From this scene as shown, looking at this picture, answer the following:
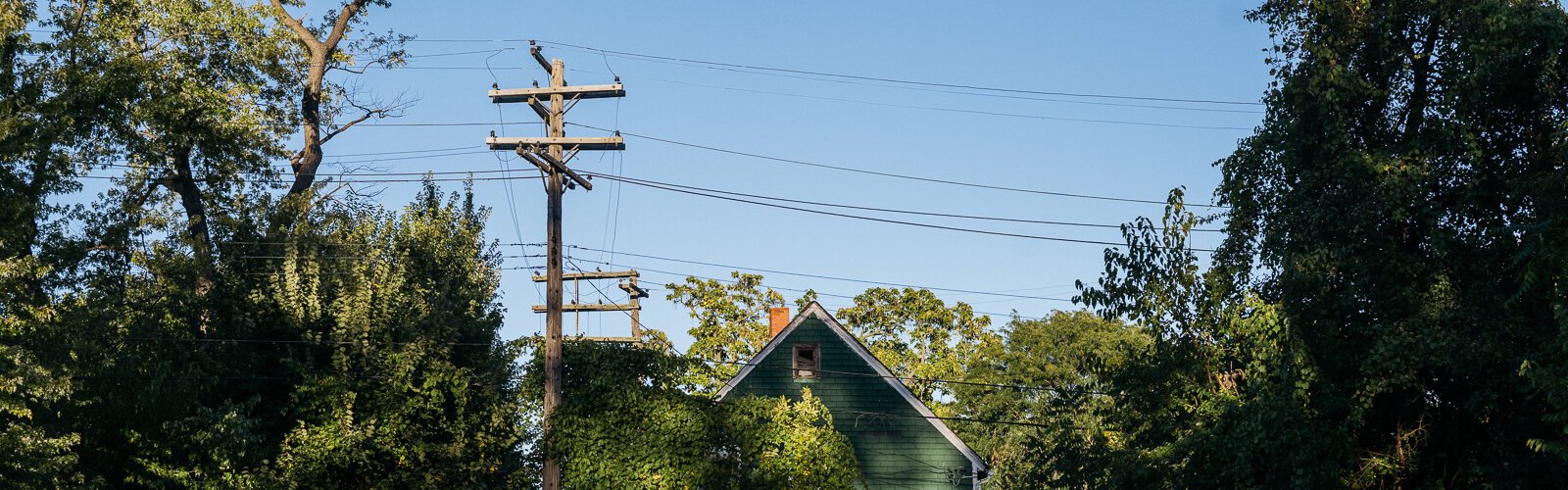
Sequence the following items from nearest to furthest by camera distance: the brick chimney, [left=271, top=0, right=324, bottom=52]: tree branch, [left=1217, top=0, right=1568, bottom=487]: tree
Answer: [left=1217, top=0, right=1568, bottom=487]: tree
[left=271, top=0, right=324, bottom=52]: tree branch
the brick chimney

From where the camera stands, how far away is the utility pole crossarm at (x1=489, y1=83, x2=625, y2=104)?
75.9ft

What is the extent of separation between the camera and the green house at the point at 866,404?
113ft

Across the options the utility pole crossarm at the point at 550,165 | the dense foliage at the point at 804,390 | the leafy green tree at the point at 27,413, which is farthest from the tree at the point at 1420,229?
the leafy green tree at the point at 27,413

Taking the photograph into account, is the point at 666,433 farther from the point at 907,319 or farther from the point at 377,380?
the point at 907,319

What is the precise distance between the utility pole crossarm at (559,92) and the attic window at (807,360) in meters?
13.1

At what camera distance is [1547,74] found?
67.1ft

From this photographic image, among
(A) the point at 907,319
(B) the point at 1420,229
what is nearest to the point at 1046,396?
(A) the point at 907,319

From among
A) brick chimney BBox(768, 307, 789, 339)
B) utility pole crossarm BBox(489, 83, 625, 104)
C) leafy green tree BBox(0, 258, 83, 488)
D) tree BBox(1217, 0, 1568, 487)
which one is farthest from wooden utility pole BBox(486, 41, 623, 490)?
brick chimney BBox(768, 307, 789, 339)

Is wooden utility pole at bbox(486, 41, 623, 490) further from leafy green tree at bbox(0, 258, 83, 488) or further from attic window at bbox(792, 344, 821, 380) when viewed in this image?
attic window at bbox(792, 344, 821, 380)

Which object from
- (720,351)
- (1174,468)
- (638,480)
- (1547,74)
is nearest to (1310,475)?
(1174,468)

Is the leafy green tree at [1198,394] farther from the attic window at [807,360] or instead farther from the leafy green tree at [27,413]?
the leafy green tree at [27,413]

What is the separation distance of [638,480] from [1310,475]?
35.4 feet

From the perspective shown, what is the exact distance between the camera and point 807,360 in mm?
35125

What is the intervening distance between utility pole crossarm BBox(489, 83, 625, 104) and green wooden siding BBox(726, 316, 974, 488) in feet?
40.1
